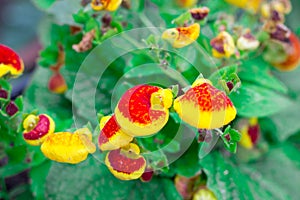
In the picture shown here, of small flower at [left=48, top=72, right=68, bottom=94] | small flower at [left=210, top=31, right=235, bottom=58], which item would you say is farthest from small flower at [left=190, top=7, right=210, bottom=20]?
small flower at [left=48, top=72, right=68, bottom=94]

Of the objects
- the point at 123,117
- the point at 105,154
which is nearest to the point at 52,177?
the point at 105,154

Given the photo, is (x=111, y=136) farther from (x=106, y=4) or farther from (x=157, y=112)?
(x=106, y=4)

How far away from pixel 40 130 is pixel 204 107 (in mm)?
211

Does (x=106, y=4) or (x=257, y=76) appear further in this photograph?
(x=257, y=76)

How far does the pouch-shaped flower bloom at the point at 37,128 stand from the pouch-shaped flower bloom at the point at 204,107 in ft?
0.56

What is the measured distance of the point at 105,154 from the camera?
0.63 meters

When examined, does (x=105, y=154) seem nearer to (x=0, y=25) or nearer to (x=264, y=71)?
(x=264, y=71)

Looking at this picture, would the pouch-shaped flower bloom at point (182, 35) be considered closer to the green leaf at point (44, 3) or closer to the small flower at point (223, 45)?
the small flower at point (223, 45)

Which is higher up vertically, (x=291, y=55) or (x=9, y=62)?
(x=9, y=62)

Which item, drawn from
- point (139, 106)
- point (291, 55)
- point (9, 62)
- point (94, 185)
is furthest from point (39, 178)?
point (291, 55)

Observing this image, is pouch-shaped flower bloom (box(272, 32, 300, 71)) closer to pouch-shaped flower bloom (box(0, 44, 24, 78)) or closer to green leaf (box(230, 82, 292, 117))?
green leaf (box(230, 82, 292, 117))

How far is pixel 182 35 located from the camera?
0.62m

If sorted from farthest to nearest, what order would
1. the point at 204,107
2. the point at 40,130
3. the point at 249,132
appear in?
1. the point at 249,132
2. the point at 40,130
3. the point at 204,107

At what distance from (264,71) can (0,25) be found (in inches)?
40.7
